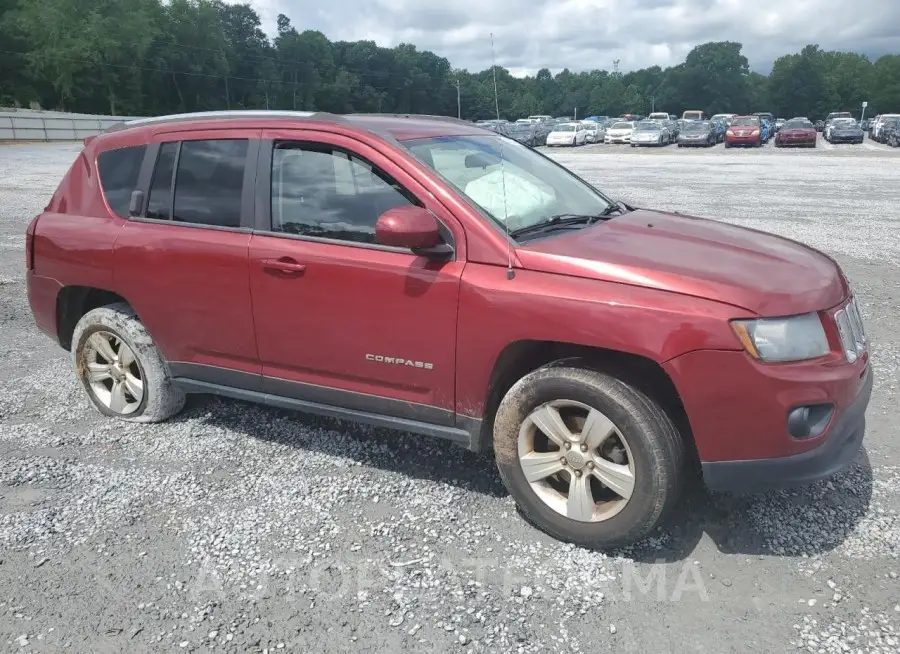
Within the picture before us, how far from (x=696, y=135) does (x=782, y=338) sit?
130 ft

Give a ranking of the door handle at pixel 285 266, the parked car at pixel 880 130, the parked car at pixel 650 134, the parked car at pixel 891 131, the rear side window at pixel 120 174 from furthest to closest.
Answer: the parked car at pixel 880 130
the parked car at pixel 650 134
the parked car at pixel 891 131
the rear side window at pixel 120 174
the door handle at pixel 285 266

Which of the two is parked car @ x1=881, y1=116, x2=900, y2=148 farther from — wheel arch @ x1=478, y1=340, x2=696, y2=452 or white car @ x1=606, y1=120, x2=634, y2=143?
wheel arch @ x1=478, y1=340, x2=696, y2=452

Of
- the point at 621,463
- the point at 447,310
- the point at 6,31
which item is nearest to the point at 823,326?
the point at 621,463

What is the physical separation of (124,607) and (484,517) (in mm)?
1543

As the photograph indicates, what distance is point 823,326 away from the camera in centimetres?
287

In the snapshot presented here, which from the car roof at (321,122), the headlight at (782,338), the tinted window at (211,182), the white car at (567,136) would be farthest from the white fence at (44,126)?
the headlight at (782,338)

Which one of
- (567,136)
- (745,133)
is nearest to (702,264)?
(745,133)

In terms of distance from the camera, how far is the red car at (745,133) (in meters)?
37.7

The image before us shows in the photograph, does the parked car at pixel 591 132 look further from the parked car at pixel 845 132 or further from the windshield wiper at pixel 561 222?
the windshield wiper at pixel 561 222

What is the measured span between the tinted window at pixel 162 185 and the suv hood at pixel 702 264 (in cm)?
216

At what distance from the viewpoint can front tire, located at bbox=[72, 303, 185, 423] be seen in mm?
4285

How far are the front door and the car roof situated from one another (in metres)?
0.10

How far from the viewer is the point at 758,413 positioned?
2.73 metres

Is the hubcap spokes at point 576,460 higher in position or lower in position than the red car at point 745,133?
lower
